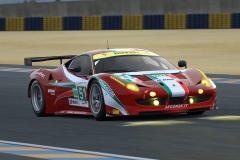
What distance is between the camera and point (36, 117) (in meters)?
12.1

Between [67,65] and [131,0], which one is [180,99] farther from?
[131,0]

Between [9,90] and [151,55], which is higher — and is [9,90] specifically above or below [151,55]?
below

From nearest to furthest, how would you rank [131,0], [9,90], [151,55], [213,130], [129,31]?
[213,130] → [151,55] → [9,90] → [129,31] → [131,0]

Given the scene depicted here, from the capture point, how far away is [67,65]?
1223 cm

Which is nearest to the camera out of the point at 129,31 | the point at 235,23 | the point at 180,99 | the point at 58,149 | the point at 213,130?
the point at 58,149

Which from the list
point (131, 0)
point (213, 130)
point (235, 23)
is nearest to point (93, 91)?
point (213, 130)

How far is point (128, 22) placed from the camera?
44.4m

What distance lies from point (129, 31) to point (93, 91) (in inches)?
1298

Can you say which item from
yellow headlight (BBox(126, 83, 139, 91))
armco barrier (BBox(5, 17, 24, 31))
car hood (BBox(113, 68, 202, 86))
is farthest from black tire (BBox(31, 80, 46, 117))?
armco barrier (BBox(5, 17, 24, 31))

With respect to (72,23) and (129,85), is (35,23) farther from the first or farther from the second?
(129,85)

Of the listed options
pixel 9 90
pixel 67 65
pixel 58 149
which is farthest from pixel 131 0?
pixel 58 149

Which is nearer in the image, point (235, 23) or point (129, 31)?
point (235, 23)

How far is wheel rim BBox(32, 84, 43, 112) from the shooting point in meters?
12.3

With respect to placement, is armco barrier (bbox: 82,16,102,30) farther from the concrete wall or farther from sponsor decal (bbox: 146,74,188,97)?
sponsor decal (bbox: 146,74,188,97)
